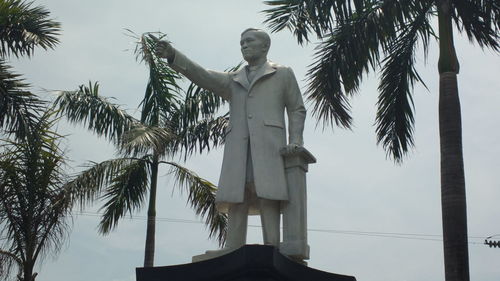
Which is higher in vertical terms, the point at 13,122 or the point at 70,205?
the point at 13,122

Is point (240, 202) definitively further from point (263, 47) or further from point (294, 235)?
point (263, 47)

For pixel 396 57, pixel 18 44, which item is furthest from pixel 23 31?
pixel 396 57

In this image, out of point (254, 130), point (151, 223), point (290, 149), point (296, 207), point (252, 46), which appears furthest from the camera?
point (151, 223)

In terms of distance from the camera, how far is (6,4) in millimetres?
13461

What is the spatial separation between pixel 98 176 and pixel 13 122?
1591 millimetres

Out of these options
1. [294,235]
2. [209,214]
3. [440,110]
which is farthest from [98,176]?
[294,235]

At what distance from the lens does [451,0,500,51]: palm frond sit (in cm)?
1249

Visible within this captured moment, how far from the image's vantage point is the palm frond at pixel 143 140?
1402 cm

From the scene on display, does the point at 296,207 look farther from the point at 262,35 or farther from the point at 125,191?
the point at 125,191

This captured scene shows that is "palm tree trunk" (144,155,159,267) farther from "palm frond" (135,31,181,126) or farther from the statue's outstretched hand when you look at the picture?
the statue's outstretched hand

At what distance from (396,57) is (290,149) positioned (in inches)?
216

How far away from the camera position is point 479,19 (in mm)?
12656

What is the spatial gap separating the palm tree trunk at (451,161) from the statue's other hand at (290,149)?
3.51 metres

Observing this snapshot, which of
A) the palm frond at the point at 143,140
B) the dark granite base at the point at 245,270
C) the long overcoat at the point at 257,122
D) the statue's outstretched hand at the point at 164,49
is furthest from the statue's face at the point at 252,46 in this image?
Answer: the palm frond at the point at 143,140
